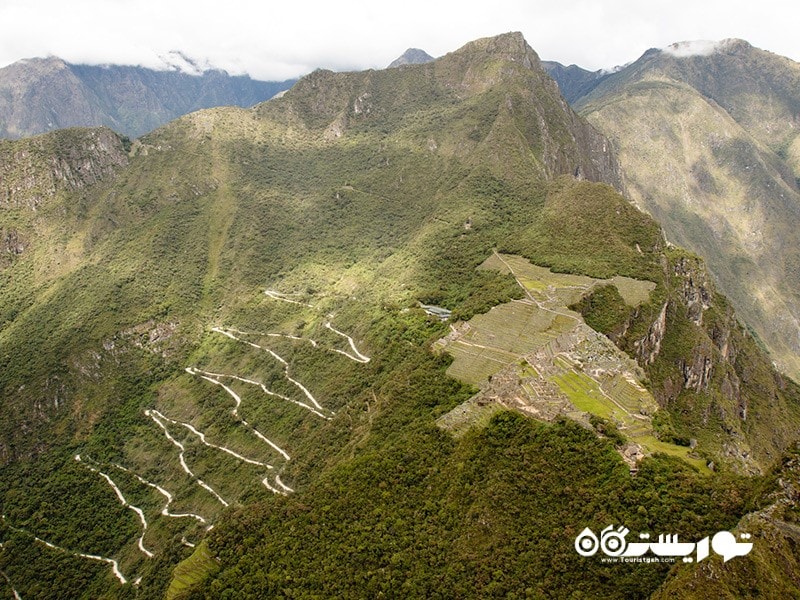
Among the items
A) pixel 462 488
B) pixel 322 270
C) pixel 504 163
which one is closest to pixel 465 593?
pixel 462 488

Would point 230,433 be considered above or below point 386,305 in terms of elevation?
below

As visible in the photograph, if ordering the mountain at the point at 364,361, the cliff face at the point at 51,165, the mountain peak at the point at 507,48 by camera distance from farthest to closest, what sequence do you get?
the mountain peak at the point at 507,48 → the cliff face at the point at 51,165 → the mountain at the point at 364,361

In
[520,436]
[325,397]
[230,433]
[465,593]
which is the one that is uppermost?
[520,436]

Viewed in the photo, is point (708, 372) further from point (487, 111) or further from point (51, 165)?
point (51, 165)

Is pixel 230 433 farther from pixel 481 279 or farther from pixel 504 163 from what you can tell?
pixel 504 163

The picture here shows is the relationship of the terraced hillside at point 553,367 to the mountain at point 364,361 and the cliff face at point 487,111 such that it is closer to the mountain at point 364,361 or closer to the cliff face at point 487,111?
the mountain at point 364,361

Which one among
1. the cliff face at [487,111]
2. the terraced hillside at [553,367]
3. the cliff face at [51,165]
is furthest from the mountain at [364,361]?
the cliff face at [487,111]

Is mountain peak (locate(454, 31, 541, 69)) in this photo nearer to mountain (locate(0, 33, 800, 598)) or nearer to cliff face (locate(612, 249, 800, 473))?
mountain (locate(0, 33, 800, 598))

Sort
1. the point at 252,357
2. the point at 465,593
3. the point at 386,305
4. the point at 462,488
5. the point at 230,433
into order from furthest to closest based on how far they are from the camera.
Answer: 1. the point at 252,357
2. the point at 386,305
3. the point at 230,433
4. the point at 462,488
5. the point at 465,593
